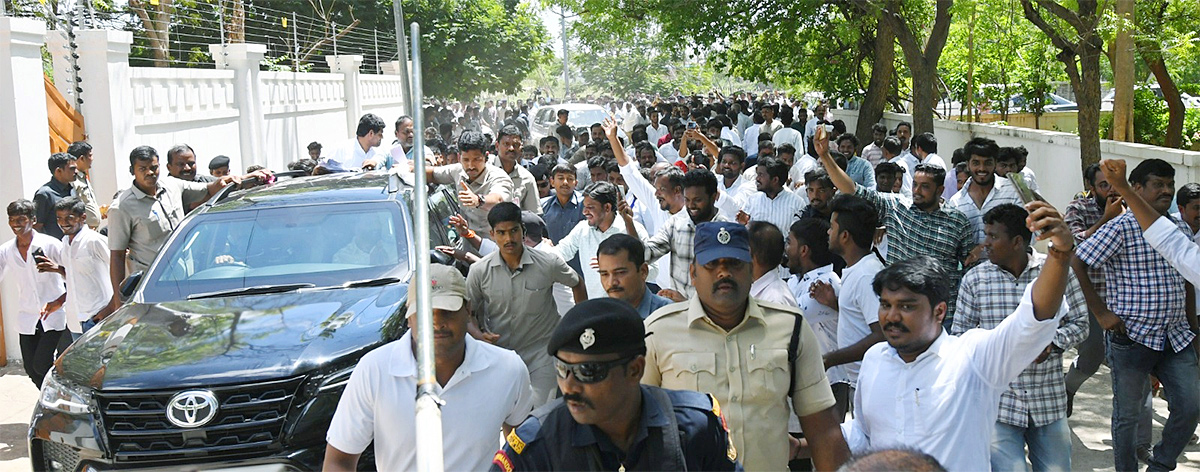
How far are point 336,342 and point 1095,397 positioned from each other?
5251mm

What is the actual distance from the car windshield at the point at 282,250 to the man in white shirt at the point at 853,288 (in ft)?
7.95

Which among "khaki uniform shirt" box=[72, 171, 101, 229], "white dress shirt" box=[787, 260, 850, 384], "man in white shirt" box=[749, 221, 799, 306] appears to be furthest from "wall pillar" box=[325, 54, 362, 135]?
"man in white shirt" box=[749, 221, 799, 306]

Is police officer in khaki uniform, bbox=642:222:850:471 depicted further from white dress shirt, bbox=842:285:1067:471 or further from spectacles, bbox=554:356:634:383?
spectacles, bbox=554:356:634:383

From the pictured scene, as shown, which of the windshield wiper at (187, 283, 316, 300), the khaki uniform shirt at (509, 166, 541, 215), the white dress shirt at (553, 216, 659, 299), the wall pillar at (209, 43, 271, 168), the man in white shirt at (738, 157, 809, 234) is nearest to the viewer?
the windshield wiper at (187, 283, 316, 300)

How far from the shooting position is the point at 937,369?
375cm

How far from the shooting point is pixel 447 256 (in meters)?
7.01

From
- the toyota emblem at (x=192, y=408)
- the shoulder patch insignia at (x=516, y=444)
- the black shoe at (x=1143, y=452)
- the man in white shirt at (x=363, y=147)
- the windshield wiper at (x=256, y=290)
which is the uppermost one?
the man in white shirt at (x=363, y=147)

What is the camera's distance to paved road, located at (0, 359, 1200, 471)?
6512mm

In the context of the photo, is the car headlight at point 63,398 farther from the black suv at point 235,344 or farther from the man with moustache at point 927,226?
the man with moustache at point 927,226

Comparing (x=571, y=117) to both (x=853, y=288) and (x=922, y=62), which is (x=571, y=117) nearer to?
(x=922, y=62)

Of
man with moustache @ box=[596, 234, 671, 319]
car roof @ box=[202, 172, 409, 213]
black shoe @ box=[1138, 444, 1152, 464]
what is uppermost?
car roof @ box=[202, 172, 409, 213]

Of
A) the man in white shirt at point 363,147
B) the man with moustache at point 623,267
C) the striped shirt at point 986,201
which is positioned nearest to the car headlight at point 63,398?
the man with moustache at point 623,267

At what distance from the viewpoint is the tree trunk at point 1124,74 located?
9883 millimetres

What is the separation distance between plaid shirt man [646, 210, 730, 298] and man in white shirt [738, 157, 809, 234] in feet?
6.05
